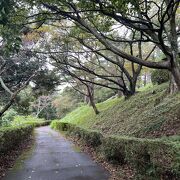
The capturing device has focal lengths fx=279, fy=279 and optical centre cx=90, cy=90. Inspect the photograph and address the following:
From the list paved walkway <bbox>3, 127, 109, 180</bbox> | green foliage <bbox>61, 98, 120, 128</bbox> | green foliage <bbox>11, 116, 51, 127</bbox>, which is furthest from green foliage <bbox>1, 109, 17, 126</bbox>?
paved walkway <bbox>3, 127, 109, 180</bbox>

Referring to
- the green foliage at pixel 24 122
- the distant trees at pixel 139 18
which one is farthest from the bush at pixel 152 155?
the green foliage at pixel 24 122

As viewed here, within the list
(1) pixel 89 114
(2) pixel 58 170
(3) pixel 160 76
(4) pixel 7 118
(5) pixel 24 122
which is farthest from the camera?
(5) pixel 24 122

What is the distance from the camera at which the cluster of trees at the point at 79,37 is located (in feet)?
26.0

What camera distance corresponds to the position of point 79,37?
14.5 meters

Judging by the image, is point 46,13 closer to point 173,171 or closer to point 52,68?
point 173,171

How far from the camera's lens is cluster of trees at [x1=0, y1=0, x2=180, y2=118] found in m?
7.91

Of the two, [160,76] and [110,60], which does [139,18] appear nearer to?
[110,60]

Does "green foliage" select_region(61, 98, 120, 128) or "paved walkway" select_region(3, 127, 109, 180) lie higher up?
"green foliage" select_region(61, 98, 120, 128)

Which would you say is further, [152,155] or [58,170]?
[58,170]

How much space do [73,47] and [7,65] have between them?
4.30 metres

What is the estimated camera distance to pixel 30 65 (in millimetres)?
16453

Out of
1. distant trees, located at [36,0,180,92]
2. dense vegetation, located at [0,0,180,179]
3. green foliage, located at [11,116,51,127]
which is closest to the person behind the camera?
dense vegetation, located at [0,0,180,179]

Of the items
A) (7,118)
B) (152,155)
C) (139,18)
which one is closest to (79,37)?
(139,18)

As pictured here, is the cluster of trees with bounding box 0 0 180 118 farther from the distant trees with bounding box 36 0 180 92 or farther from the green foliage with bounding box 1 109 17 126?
the green foliage with bounding box 1 109 17 126
